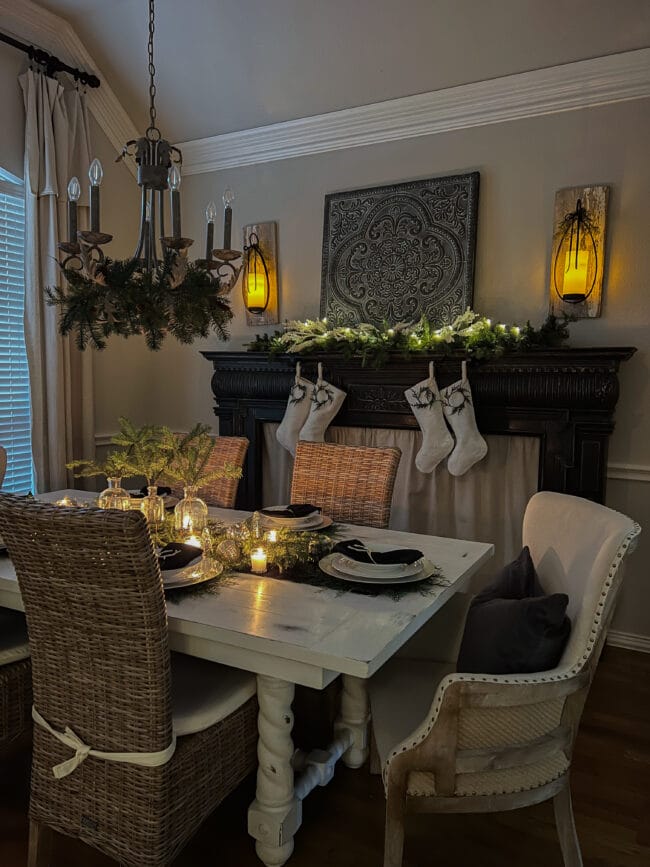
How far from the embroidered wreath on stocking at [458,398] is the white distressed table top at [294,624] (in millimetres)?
1317

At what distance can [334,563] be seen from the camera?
181 cm

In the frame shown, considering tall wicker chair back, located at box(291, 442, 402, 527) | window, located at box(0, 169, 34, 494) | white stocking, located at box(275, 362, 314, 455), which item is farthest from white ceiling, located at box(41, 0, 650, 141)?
tall wicker chair back, located at box(291, 442, 402, 527)

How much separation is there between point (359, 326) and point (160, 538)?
1793mm

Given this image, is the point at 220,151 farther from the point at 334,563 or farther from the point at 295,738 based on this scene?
the point at 295,738

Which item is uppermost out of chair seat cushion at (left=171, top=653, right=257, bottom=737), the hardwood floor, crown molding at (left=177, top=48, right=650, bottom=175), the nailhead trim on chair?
crown molding at (left=177, top=48, right=650, bottom=175)

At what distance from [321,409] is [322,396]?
7 cm

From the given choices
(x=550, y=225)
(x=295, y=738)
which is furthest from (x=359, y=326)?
(x=295, y=738)

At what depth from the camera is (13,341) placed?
3471mm

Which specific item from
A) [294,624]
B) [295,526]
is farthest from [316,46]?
[294,624]

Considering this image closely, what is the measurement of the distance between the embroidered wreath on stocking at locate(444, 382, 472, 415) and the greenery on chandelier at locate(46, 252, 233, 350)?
150 centimetres

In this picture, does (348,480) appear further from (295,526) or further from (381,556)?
(381,556)

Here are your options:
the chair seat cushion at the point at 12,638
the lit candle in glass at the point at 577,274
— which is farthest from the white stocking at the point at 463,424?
the chair seat cushion at the point at 12,638

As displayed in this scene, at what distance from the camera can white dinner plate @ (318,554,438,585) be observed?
1.69 m

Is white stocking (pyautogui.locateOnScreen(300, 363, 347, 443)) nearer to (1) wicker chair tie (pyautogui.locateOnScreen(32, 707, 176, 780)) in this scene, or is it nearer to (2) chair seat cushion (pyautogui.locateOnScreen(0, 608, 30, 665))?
(2) chair seat cushion (pyautogui.locateOnScreen(0, 608, 30, 665))
